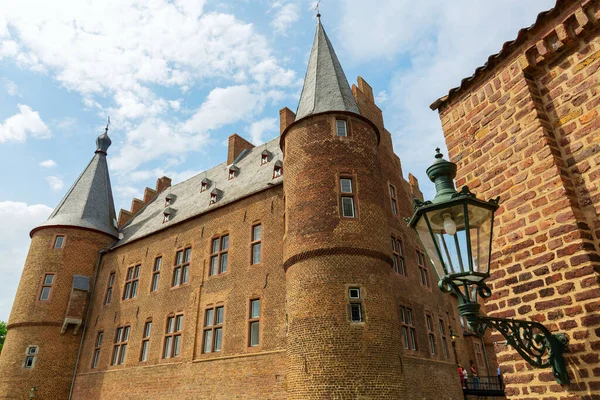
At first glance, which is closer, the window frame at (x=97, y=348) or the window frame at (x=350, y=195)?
the window frame at (x=350, y=195)

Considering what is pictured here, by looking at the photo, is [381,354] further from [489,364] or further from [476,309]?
[489,364]

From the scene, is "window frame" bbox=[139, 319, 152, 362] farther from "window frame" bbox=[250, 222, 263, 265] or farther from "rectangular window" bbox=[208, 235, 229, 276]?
"window frame" bbox=[250, 222, 263, 265]

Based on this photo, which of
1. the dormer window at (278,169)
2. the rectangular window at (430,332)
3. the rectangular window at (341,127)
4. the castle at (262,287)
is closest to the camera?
the castle at (262,287)

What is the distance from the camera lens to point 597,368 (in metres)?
3.21

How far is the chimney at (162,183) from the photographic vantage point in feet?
104

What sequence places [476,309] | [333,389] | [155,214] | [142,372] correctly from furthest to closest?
[155,214], [142,372], [333,389], [476,309]

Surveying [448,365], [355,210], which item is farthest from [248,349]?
[448,365]

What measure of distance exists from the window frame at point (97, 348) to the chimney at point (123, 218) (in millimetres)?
8030

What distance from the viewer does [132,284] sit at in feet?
72.7

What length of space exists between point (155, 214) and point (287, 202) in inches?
527

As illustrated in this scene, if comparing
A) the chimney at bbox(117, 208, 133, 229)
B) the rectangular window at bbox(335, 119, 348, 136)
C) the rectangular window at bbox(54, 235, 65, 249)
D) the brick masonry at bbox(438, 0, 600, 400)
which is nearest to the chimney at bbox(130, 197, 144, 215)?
the chimney at bbox(117, 208, 133, 229)

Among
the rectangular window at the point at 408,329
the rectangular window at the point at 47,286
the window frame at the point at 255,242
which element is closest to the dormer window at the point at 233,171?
the window frame at the point at 255,242

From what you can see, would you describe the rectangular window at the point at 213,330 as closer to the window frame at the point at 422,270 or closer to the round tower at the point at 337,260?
the round tower at the point at 337,260

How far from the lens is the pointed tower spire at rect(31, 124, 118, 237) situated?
25203 millimetres
